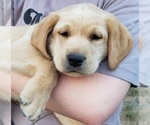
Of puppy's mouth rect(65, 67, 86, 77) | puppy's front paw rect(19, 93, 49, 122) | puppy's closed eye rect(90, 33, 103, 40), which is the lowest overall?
puppy's front paw rect(19, 93, 49, 122)

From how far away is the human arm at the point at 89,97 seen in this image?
983 mm

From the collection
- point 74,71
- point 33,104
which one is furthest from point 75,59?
point 33,104

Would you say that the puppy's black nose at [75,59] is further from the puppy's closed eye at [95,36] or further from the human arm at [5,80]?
the human arm at [5,80]

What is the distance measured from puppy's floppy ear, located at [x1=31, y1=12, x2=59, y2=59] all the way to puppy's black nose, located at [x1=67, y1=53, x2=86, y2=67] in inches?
3.8

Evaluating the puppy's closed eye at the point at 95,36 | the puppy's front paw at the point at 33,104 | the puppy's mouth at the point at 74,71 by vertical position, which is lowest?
the puppy's front paw at the point at 33,104

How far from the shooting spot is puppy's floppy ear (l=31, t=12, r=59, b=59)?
1.02 m

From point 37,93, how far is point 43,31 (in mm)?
151

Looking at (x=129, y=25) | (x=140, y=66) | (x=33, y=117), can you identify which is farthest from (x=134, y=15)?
(x=33, y=117)

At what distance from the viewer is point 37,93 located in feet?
3.29

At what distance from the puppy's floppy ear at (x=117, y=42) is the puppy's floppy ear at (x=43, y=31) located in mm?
134

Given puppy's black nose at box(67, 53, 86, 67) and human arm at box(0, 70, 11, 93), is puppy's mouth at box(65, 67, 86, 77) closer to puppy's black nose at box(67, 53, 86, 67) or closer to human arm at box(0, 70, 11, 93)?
puppy's black nose at box(67, 53, 86, 67)

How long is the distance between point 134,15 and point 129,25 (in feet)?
0.09

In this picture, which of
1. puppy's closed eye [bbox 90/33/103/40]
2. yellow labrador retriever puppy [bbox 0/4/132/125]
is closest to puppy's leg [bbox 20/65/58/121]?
yellow labrador retriever puppy [bbox 0/4/132/125]

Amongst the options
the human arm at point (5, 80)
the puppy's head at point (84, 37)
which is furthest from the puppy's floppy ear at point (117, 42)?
the human arm at point (5, 80)
